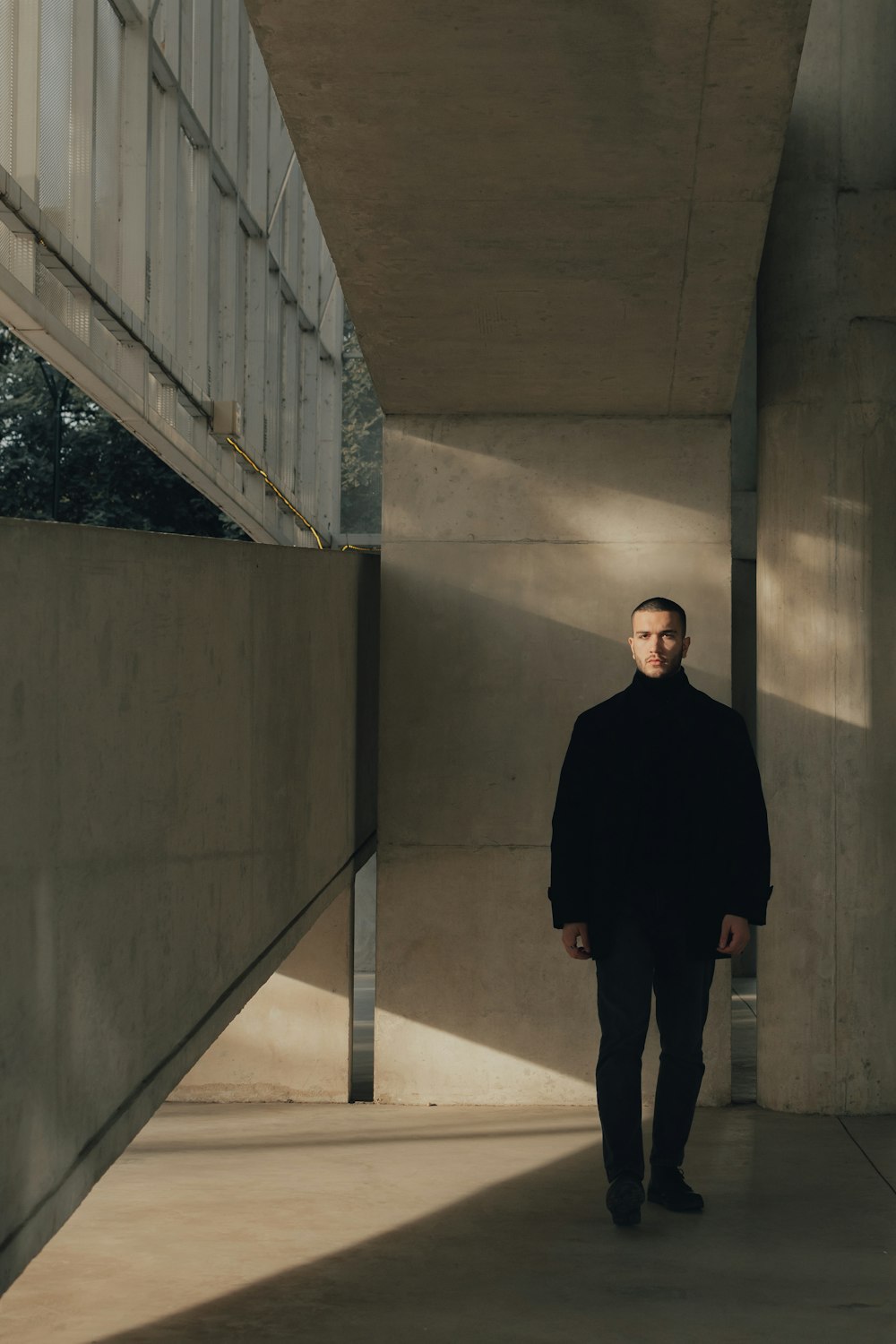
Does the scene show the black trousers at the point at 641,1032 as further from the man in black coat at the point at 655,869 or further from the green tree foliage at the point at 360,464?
the green tree foliage at the point at 360,464

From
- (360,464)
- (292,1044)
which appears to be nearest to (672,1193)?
(292,1044)

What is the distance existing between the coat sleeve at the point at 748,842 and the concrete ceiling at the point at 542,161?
1.63 meters

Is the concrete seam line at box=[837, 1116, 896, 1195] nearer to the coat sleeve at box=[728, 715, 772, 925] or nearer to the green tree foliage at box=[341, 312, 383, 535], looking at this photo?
the coat sleeve at box=[728, 715, 772, 925]

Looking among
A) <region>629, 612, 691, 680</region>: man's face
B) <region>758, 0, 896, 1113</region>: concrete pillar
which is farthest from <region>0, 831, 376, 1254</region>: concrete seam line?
<region>758, 0, 896, 1113</region>: concrete pillar

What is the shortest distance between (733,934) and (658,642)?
3.20ft

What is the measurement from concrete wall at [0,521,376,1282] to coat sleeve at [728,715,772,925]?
1475 millimetres

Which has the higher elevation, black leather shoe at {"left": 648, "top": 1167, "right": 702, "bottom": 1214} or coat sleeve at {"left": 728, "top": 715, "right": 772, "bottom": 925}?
coat sleeve at {"left": 728, "top": 715, "right": 772, "bottom": 925}

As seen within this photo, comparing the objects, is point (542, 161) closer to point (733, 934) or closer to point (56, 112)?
point (733, 934)

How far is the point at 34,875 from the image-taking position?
113 inches

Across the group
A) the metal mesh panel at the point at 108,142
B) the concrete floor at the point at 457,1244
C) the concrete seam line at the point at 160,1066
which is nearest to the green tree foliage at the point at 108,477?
the metal mesh panel at the point at 108,142

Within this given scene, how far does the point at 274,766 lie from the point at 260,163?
1348 cm

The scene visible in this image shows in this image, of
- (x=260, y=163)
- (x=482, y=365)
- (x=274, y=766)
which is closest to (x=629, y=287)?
(x=482, y=365)

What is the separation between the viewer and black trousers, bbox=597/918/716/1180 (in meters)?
5.43

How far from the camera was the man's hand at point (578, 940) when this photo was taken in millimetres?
5477
